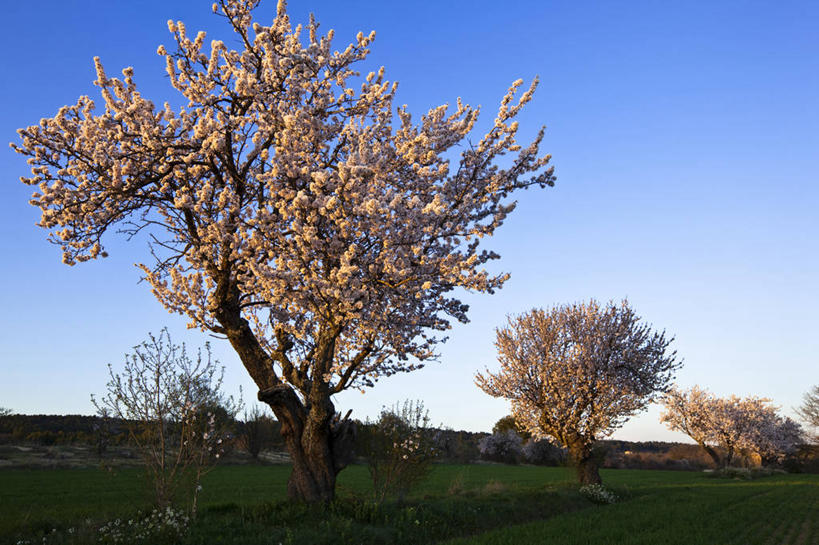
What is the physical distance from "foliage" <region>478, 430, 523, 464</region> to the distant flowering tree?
1975 cm

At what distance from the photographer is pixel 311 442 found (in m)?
14.0

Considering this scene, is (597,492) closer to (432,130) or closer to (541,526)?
(541,526)

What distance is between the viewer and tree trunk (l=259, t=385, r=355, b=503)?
13773 millimetres

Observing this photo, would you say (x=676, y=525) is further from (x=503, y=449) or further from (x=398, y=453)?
(x=503, y=449)

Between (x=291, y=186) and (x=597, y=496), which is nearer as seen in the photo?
(x=291, y=186)

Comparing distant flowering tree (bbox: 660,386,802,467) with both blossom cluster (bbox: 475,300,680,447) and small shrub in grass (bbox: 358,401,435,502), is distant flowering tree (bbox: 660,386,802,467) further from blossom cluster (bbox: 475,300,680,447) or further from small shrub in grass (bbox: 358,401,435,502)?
small shrub in grass (bbox: 358,401,435,502)

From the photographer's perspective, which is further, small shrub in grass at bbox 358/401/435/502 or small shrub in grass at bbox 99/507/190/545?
small shrub in grass at bbox 358/401/435/502

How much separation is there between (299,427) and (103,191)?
7928 millimetres

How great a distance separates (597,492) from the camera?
937 inches

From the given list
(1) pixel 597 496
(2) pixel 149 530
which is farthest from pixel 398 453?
(1) pixel 597 496

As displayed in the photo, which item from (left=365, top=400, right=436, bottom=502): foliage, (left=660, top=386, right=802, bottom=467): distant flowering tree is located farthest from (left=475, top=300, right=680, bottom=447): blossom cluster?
(left=660, top=386, right=802, bottom=467): distant flowering tree

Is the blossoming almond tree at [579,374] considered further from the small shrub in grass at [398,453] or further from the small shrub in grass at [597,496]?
the small shrub in grass at [398,453]

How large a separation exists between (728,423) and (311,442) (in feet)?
218

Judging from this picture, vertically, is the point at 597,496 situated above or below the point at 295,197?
below
